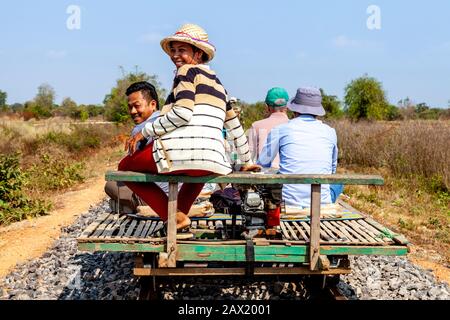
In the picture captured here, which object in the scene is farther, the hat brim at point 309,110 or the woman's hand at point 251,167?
the hat brim at point 309,110

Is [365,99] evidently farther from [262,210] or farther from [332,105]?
[262,210]

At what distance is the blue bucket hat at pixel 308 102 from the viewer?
4426 millimetres

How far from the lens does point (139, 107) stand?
4.35 metres

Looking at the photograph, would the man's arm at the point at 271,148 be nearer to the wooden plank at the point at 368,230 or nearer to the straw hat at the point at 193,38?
the wooden plank at the point at 368,230

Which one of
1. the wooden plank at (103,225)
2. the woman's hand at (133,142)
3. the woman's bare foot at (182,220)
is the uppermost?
the woman's hand at (133,142)

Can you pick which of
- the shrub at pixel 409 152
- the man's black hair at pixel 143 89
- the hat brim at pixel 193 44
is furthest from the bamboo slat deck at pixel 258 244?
the shrub at pixel 409 152

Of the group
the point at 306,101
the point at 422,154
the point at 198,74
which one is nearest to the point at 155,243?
the point at 198,74

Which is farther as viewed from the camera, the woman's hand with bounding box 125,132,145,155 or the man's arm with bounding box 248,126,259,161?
the man's arm with bounding box 248,126,259,161

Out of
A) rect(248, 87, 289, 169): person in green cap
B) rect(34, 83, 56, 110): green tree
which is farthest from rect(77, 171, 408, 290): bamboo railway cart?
rect(34, 83, 56, 110): green tree

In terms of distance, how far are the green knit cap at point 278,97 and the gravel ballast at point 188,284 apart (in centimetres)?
202

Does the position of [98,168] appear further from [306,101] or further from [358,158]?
[306,101]

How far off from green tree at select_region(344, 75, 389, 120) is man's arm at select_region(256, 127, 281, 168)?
3373 centimetres

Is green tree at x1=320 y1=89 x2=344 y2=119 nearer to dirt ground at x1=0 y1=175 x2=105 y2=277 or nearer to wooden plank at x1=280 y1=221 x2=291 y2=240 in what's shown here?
dirt ground at x1=0 y1=175 x2=105 y2=277

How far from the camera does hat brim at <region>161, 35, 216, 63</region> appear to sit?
133 inches
